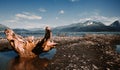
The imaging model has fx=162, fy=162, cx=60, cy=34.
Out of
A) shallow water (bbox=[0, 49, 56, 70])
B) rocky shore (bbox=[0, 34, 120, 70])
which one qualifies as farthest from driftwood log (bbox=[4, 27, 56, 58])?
rocky shore (bbox=[0, 34, 120, 70])

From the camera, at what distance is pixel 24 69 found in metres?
15.0

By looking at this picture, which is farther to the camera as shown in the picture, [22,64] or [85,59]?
[85,59]

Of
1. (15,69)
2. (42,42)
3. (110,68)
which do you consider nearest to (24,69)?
(15,69)

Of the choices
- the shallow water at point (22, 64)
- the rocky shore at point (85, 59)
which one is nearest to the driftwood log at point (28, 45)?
the shallow water at point (22, 64)

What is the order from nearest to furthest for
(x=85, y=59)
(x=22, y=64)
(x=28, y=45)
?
(x=22, y=64), (x=85, y=59), (x=28, y=45)

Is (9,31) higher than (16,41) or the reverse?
higher

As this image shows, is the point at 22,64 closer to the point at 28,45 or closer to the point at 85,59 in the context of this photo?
the point at 28,45

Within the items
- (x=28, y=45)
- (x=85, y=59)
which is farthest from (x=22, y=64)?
(x=85, y=59)

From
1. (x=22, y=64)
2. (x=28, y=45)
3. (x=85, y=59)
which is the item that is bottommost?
(x=85, y=59)

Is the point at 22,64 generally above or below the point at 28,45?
below

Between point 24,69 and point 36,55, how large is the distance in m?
6.94

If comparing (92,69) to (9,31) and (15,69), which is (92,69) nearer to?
(15,69)

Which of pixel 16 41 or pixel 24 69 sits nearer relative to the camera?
pixel 24 69

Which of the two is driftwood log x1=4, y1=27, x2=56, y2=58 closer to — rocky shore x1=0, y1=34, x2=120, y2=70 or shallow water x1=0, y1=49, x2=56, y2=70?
shallow water x1=0, y1=49, x2=56, y2=70
